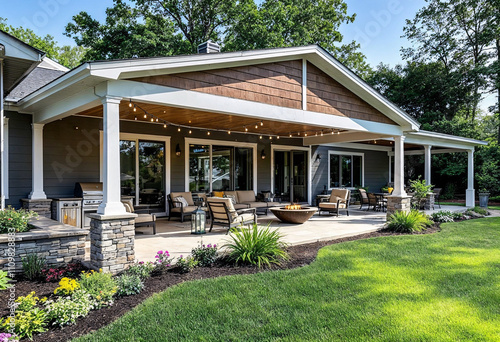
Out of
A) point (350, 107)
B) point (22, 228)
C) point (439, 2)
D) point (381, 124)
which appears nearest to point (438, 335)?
point (22, 228)

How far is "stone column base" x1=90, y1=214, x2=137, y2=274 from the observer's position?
4273 millimetres

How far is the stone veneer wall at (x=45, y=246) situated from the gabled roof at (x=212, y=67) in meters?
2.15

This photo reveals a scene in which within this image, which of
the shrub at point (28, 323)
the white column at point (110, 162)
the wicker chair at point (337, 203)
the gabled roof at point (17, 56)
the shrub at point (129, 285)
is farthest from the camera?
the wicker chair at point (337, 203)

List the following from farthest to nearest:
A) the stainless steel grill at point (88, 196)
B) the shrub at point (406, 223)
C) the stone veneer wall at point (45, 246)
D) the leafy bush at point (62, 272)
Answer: the shrub at point (406, 223), the stainless steel grill at point (88, 196), the stone veneer wall at point (45, 246), the leafy bush at point (62, 272)

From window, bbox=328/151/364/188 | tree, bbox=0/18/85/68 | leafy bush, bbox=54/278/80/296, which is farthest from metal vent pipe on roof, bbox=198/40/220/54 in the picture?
tree, bbox=0/18/85/68

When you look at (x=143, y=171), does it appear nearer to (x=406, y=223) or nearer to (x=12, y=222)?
(x=12, y=222)

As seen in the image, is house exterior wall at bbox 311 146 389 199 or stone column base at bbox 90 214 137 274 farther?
house exterior wall at bbox 311 146 389 199

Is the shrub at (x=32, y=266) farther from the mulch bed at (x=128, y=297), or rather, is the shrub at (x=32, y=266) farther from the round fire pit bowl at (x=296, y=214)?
the round fire pit bowl at (x=296, y=214)

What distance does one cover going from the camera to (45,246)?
15.1ft

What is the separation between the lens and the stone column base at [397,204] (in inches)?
352

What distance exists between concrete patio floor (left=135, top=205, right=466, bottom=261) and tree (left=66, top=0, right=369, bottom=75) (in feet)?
37.9

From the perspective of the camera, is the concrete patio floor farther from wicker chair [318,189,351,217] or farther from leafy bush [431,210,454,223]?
leafy bush [431,210,454,223]

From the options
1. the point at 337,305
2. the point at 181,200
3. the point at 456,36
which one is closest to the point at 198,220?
the point at 181,200

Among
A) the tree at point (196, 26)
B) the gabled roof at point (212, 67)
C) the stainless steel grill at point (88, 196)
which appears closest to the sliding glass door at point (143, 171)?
the stainless steel grill at point (88, 196)
